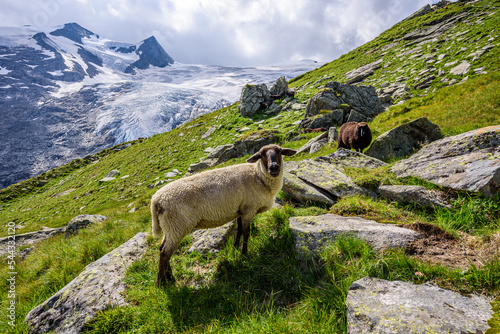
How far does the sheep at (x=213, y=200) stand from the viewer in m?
5.32

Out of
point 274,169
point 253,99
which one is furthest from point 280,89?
point 274,169

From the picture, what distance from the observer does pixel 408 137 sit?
991 cm

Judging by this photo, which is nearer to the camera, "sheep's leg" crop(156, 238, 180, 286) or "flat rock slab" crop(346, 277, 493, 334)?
"flat rock slab" crop(346, 277, 493, 334)

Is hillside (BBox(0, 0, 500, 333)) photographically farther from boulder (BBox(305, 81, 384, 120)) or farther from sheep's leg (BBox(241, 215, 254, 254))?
boulder (BBox(305, 81, 384, 120))

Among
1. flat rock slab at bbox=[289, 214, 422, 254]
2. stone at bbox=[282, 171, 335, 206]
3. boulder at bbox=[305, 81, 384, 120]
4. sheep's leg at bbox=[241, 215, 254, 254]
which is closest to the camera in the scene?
flat rock slab at bbox=[289, 214, 422, 254]

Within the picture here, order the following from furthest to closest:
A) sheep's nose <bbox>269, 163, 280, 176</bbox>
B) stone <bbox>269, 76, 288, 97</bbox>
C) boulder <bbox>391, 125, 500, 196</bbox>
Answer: stone <bbox>269, 76, 288, 97</bbox> → sheep's nose <bbox>269, 163, 280, 176</bbox> → boulder <bbox>391, 125, 500, 196</bbox>

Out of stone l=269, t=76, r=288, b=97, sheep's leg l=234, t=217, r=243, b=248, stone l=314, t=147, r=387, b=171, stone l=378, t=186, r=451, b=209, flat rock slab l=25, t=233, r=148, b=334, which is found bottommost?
flat rock slab l=25, t=233, r=148, b=334

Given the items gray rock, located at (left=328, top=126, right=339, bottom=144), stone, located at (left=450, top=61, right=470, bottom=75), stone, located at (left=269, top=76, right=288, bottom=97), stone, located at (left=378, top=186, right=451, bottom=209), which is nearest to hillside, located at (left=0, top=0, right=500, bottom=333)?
stone, located at (left=378, top=186, right=451, bottom=209)

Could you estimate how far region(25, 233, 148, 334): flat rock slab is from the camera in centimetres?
423

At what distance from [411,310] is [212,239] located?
15.4 ft

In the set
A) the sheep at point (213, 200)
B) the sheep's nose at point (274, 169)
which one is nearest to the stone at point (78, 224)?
the sheep at point (213, 200)

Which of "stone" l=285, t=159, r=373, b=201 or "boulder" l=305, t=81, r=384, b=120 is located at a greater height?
"boulder" l=305, t=81, r=384, b=120

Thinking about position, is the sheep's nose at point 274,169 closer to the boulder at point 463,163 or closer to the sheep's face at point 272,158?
the sheep's face at point 272,158

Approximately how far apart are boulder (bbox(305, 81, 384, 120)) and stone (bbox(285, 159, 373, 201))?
48.4 ft
